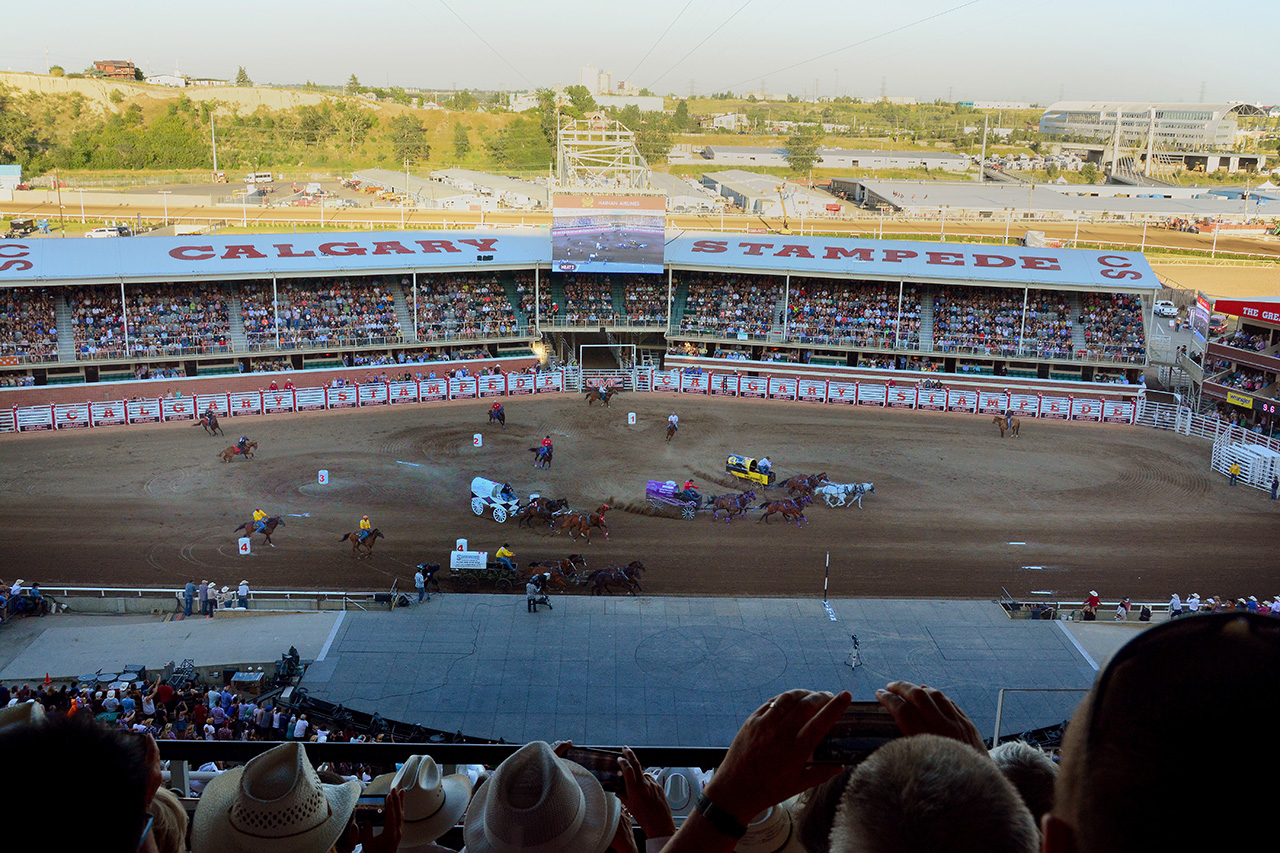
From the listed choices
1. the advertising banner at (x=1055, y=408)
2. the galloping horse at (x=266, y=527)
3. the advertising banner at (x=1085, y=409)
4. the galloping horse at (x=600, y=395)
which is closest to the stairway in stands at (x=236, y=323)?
the galloping horse at (x=600, y=395)

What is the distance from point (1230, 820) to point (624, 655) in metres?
16.4

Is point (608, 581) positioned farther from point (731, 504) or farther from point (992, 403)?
point (992, 403)

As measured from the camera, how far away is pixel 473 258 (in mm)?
40938

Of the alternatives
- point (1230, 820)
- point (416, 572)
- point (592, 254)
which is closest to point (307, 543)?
point (416, 572)

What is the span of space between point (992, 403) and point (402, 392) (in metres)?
22.0

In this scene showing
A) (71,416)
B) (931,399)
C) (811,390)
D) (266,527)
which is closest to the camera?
(266,527)

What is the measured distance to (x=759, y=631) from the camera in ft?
60.0

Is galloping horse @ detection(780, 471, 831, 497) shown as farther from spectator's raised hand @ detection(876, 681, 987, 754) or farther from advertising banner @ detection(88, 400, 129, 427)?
spectator's raised hand @ detection(876, 681, 987, 754)

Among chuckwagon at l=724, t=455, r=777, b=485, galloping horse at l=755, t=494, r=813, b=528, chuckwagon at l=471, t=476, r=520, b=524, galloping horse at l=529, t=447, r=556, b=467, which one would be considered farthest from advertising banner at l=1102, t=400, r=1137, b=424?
chuckwagon at l=471, t=476, r=520, b=524

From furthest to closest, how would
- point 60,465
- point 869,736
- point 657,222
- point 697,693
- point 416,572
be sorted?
1. point 657,222
2. point 60,465
3. point 416,572
4. point 697,693
5. point 869,736

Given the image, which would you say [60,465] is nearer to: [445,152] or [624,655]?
[624,655]

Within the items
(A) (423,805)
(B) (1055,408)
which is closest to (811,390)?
(B) (1055,408)

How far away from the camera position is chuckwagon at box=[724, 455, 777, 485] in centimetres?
2738

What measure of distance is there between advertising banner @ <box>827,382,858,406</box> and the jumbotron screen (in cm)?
873
